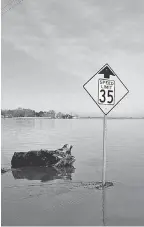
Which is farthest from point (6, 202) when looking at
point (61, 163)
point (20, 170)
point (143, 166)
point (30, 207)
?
point (143, 166)

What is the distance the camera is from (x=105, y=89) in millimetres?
7539

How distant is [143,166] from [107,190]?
464cm

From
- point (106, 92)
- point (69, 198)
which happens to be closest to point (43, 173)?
point (69, 198)

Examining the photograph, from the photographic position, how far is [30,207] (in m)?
5.98

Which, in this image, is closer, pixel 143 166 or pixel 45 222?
pixel 45 222

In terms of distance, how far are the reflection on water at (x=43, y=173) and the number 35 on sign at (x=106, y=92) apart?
289cm

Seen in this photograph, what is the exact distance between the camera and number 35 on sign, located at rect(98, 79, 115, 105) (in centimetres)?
752

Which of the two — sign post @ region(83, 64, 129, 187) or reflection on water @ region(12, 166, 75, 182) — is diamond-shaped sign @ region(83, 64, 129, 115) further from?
reflection on water @ region(12, 166, 75, 182)

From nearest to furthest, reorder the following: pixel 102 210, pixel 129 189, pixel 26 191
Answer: pixel 102 210 < pixel 26 191 < pixel 129 189

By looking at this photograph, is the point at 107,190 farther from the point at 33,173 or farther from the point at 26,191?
the point at 33,173

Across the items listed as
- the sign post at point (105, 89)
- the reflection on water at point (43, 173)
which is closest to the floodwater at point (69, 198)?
the reflection on water at point (43, 173)

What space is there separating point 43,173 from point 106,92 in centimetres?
385

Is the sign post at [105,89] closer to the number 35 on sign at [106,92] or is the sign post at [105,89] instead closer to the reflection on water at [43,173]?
the number 35 on sign at [106,92]

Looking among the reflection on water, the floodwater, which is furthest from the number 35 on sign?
the reflection on water
